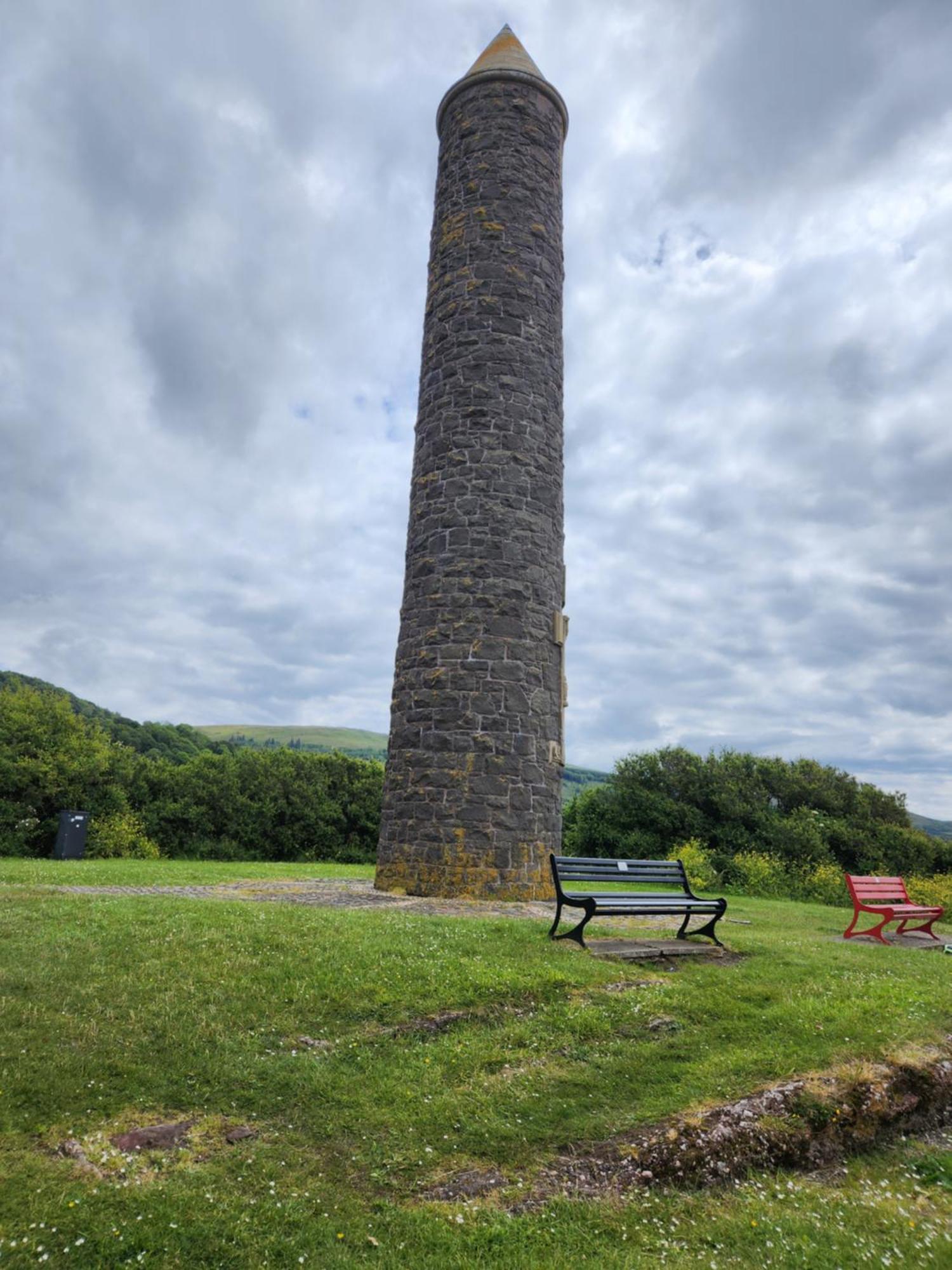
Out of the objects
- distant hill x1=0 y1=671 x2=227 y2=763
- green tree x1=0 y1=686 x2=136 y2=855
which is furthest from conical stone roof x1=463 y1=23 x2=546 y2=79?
distant hill x1=0 y1=671 x2=227 y2=763

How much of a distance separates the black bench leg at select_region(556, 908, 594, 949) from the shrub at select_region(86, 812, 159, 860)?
13060mm

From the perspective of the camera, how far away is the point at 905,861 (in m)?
22.7

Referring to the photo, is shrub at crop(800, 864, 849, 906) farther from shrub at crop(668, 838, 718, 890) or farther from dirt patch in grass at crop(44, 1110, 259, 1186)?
dirt patch in grass at crop(44, 1110, 259, 1186)

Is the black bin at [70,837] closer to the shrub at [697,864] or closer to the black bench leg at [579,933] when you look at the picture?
→ the black bench leg at [579,933]

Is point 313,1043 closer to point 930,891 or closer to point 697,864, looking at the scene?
point 697,864

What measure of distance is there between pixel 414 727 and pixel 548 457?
516 cm

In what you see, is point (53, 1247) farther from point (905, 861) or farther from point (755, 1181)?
point (905, 861)

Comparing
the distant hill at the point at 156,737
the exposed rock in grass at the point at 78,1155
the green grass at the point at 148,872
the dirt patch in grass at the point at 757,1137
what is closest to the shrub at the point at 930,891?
the green grass at the point at 148,872

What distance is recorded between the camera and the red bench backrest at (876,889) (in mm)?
10562

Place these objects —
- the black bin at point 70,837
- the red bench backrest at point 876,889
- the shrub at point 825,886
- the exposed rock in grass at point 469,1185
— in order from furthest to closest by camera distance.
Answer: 1. the shrub at point 825,886
2. the black bin at point 70,837
3. the red bench backrest at point 876,889
4. the exposed rock in grass at point 469,1185

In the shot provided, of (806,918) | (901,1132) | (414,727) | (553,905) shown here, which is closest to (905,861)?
(806,918)

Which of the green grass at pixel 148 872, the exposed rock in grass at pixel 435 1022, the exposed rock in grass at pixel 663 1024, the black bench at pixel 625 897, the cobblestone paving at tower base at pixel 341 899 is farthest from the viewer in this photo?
the green grass at pixel 148 872

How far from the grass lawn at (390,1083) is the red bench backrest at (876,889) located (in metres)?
2.21

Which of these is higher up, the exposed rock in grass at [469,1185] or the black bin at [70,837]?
the black bin at [70,837]
